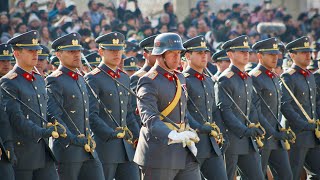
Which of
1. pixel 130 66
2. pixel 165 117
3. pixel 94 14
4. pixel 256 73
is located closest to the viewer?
pixel 165 117

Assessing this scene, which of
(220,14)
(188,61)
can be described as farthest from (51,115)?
(220,14)

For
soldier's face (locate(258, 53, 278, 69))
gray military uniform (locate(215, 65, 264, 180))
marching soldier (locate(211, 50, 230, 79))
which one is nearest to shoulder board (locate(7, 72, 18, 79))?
gray military uniform (locate(215, 65, 264, 180))

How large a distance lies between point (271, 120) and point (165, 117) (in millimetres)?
3175

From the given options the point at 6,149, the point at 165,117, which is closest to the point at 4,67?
the point at 6,149

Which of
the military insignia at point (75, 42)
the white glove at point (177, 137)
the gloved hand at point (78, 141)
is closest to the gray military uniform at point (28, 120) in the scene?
the gloved hand at point (78, 141)

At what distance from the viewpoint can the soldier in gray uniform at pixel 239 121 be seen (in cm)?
1136

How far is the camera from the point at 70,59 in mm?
10531

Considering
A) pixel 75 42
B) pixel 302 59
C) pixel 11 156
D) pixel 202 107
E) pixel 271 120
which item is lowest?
pixel 271 120

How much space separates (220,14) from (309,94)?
36.7 feet

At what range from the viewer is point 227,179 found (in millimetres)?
10984

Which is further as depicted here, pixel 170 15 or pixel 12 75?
pixel 170 15

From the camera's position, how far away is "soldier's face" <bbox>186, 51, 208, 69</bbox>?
1134 cm

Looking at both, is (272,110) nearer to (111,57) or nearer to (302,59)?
(302,59)

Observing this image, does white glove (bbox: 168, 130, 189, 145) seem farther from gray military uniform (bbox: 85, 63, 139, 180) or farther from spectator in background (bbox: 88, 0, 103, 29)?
spectator in background (bbox: 88, 0, 103, 29)
